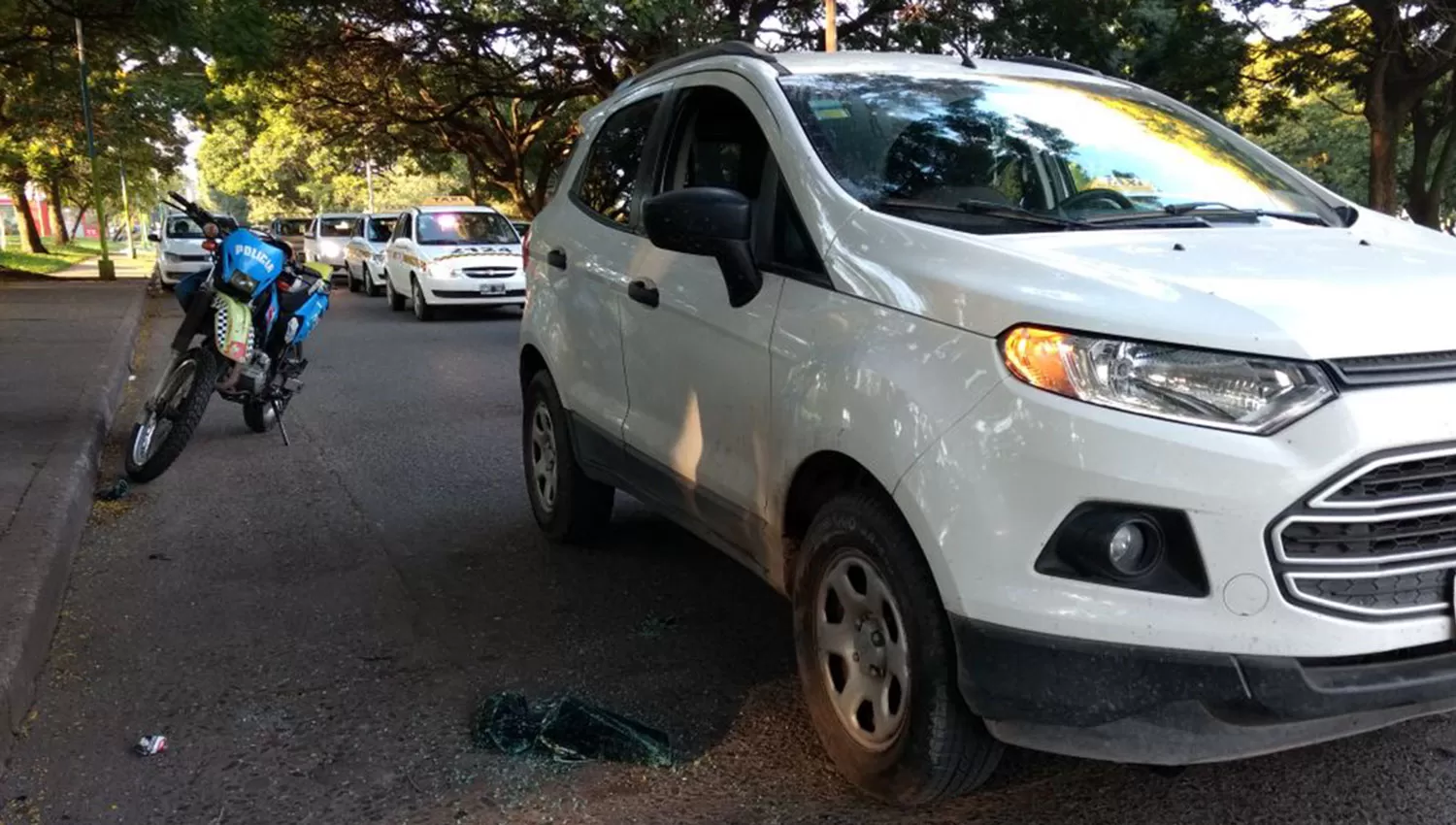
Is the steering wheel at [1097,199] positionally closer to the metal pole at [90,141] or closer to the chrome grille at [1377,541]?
the chrome grille at [1377,541]

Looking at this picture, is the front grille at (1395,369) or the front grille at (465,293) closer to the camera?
the front grille at (1395,369)

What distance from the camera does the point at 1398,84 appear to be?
665 inches

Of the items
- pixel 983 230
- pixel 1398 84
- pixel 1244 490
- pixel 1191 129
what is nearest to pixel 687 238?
pixel 983 230

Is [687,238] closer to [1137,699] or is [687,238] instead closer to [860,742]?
[860,742]

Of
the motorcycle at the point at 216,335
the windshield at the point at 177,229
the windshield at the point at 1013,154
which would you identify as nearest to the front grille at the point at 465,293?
the windshield at the point at 177,229

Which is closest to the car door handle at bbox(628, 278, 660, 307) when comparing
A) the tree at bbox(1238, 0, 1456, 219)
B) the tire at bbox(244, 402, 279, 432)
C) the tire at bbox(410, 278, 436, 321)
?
the tire at bbox(244, 402, 279, 432)

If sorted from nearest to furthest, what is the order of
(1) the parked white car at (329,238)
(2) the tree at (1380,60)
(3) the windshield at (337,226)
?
1. (2) the tree at (1380,60)
2. (1) the parked white car at (329,238)
3. (3) the windshield at (337,226)

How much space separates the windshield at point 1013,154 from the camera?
131 inches

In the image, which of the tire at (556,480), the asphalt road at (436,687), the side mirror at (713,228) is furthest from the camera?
the tire at (556,480)

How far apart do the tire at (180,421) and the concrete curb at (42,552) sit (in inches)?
9.6

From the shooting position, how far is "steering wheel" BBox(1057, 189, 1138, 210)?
11.0 ft

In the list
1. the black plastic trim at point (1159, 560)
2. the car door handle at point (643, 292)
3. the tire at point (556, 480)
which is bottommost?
the tire at point (556, 480)

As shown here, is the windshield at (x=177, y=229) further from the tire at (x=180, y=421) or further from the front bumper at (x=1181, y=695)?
the front bumper at (x=1181, y=695)

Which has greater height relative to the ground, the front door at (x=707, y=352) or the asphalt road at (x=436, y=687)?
the front door at (x=707, y=352)
